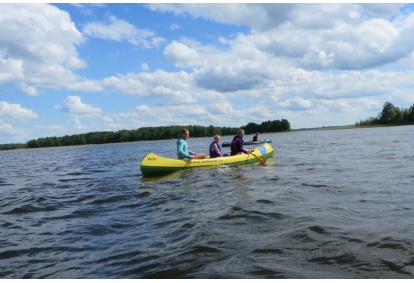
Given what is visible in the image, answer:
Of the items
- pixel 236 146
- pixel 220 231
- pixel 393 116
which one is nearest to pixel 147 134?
pixel 393 116

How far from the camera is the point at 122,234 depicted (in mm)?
6645

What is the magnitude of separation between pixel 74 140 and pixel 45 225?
130639 mm

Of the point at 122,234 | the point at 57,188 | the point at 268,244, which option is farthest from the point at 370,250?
the point at 57,188

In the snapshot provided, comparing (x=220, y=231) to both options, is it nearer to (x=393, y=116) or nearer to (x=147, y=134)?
(x=393, y=116)

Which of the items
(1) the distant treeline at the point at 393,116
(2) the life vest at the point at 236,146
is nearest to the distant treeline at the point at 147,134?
(1) the distant treeline at the point at 393,116

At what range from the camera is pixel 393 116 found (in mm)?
96250

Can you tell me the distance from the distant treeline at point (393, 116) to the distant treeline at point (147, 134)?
26.0m

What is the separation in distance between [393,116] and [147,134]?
76.0 m

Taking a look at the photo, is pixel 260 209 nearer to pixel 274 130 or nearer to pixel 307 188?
pixel 307 188

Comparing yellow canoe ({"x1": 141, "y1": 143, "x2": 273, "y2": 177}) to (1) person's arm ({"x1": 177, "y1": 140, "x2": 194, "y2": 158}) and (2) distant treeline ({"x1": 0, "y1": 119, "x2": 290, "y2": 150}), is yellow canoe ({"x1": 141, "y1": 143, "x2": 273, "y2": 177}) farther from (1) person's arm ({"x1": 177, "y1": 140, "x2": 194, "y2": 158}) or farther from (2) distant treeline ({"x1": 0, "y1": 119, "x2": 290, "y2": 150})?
(2) distant treeline ({"x1": 0, "y1": 119, "x2": 290, "y2": 150})

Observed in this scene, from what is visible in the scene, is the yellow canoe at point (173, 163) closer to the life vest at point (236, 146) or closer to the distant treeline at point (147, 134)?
the life vest at point (236, 146)

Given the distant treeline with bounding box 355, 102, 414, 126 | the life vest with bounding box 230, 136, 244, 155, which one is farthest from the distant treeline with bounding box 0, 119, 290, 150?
the life vest with bounding box 230, 136, 244, 155

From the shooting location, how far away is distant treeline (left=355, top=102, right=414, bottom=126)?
302 ft

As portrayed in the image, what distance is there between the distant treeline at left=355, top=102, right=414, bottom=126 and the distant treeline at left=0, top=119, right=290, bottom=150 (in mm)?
25997
